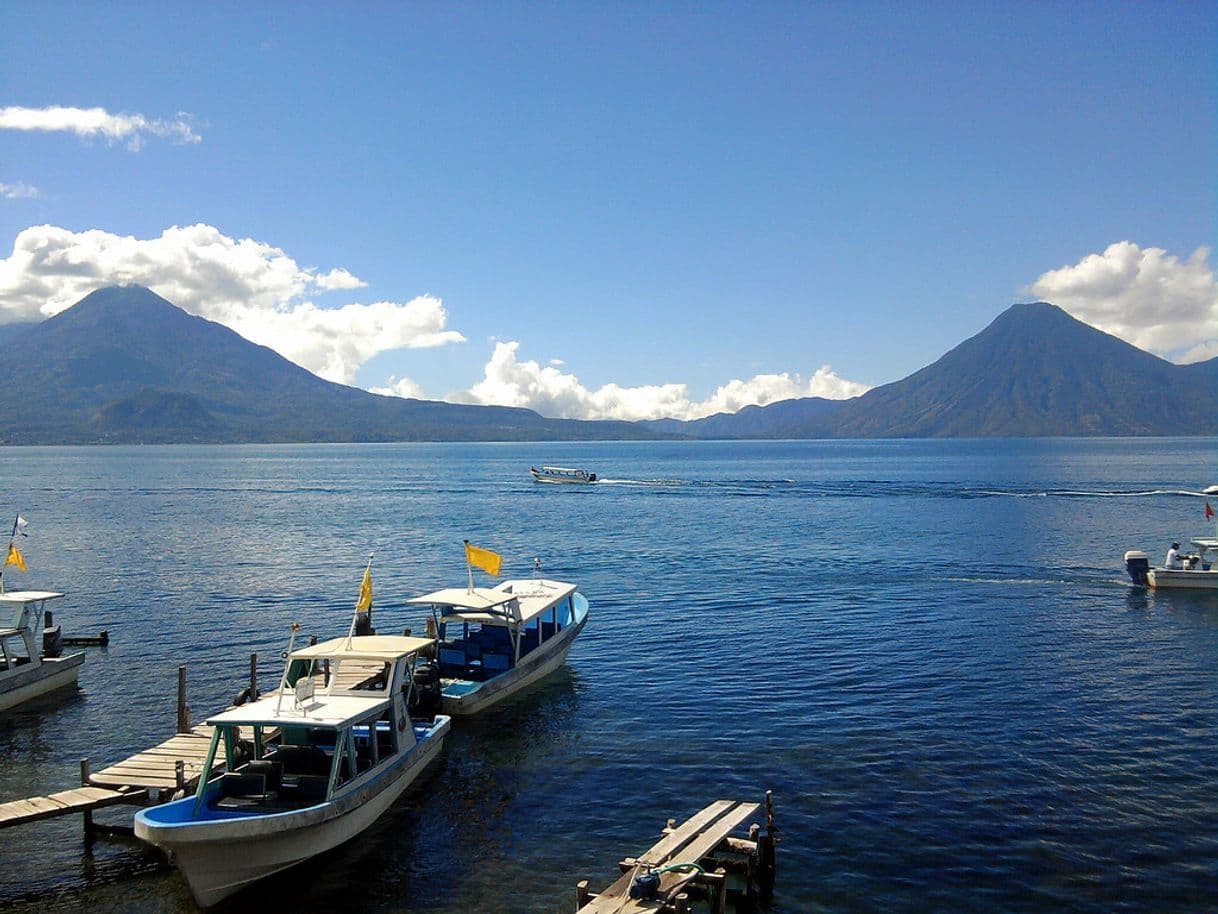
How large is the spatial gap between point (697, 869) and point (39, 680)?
31.3 meters

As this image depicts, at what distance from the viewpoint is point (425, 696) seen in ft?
104

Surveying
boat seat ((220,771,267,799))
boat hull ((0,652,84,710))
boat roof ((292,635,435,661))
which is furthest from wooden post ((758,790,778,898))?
boat hull ((0,652,84,710))

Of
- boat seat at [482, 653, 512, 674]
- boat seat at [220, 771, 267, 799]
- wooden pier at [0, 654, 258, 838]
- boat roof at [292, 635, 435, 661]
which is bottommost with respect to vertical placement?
wooden pier at [0, 654, 258, 838]

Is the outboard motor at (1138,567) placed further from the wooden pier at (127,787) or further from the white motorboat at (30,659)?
the white motorboat at (30,659)

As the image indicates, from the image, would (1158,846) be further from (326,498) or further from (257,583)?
(326,498)

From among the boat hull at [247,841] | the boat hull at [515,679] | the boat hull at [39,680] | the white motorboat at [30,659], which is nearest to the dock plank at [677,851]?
the boat hull at [247,841]

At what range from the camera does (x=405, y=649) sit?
28391mm

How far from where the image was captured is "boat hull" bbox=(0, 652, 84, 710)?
3588cm

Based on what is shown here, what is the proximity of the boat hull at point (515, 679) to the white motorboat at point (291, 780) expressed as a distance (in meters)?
5.06

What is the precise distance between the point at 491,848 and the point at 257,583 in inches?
1823

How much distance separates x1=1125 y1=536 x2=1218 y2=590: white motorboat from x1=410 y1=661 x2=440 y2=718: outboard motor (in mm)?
49170

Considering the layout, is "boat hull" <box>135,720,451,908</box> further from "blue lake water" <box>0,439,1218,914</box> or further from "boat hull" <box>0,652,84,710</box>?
"boat hull" <box>0,652,84,710</box>

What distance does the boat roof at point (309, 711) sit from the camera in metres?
22.2

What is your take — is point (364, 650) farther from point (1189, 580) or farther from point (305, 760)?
point (1189, 580)
